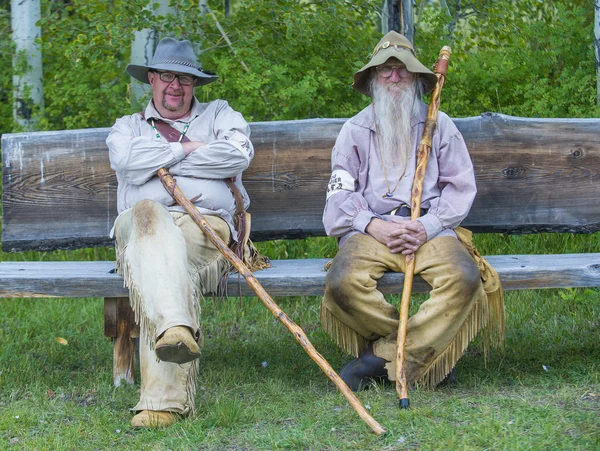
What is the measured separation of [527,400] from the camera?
4.17m

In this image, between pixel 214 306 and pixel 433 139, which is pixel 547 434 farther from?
pixel 214 306

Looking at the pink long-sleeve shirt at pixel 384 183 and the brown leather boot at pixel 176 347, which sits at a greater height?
the pink long-sleeve shirt at pixel 384 183

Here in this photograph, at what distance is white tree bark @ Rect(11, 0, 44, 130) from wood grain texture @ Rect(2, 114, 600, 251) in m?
2.14

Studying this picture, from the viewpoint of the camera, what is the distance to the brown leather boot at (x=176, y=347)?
12.4 ft

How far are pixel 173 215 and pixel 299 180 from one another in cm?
94

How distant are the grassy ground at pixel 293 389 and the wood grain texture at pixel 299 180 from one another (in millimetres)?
620

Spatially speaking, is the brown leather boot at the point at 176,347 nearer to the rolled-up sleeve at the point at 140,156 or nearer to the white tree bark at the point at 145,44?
the rolled-up sleeve at the point at 140,156

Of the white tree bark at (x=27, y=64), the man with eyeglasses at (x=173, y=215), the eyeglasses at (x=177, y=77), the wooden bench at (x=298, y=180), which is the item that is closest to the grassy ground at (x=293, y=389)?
the man with eyeglasses at (x=173, y=215)

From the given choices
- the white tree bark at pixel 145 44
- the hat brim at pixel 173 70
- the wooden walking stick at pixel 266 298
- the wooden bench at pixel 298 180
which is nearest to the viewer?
the wooden walking stick at pixel 266 298

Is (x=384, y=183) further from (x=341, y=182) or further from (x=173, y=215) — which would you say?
(x=173, y=215)

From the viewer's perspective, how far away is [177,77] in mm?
4836

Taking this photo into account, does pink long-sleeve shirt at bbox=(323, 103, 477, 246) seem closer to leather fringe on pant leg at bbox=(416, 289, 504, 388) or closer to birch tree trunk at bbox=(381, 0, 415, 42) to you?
leather fringe on pant leg at bbox=(416, 289, 504, 388)

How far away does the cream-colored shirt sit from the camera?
4586 mm

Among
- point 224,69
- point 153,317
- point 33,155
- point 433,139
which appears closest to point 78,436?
point 153,317
